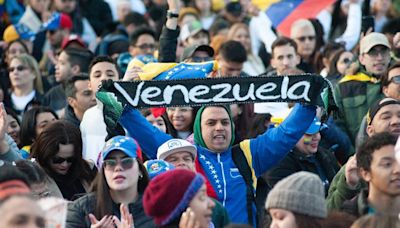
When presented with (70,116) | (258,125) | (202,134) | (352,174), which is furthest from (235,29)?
(352,174)

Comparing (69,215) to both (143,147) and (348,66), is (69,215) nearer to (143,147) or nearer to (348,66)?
(143,147)

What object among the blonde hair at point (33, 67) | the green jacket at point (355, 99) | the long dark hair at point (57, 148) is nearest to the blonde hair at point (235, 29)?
the blonde hair at point (33, 67)

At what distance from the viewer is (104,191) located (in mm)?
9164

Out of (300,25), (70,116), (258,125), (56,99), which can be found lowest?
(258,125)

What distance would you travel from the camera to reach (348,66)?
546 inches

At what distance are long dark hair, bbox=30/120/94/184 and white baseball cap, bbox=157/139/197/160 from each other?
847 millimetres

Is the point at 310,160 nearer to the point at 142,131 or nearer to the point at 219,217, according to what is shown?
the point at 142,131

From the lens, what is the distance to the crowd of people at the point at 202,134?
775cm

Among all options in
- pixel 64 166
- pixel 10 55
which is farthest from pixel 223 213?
pixel 10 55

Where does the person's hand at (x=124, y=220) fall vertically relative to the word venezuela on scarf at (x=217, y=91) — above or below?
below

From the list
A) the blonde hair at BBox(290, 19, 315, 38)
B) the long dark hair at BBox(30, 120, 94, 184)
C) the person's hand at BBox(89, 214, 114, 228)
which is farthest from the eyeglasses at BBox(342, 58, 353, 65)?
the person's hand at BBox(89, 214, 114, 228)

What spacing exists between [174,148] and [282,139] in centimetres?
81

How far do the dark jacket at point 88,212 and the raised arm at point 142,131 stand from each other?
93 cm

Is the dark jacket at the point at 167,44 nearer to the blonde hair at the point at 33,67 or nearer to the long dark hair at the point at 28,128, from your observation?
the long dark hair at the point at 28,128
